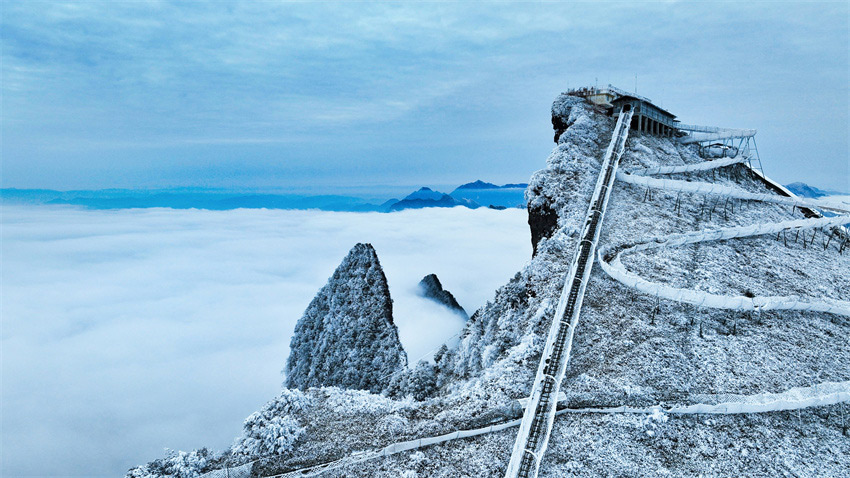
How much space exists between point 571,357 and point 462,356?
13112 mm

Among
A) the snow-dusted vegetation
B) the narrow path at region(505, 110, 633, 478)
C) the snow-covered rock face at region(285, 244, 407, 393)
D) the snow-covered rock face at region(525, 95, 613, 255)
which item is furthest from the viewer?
the snow-covered rock face at region(525, 95, 613, 255)

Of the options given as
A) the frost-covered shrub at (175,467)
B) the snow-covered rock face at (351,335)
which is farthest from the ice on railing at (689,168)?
the frost-covered shrub at (175,467)

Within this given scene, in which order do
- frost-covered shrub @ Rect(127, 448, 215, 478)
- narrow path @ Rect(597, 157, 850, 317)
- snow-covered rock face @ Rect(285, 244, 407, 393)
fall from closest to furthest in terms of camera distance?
frost-covered shrub @ Rect(127, 448, 215, 478) → narrow path @ Rect(597, 157, 850, 317) → snow-covered rock face @ Rect(285, 244, 407, 393)

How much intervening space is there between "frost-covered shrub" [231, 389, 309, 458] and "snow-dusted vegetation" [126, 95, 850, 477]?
455 mm

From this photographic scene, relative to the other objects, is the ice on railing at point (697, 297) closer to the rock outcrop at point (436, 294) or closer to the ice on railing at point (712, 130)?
the ice on railing at point (712, 130)

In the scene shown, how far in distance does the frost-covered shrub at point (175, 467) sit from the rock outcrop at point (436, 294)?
100198mm

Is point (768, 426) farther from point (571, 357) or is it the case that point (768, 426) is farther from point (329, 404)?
point (329, 404)

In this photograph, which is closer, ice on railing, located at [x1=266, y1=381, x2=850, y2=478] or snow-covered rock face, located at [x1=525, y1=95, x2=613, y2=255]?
ice on railing, located at [x1=266, y1=381, x2=850, y2=478]

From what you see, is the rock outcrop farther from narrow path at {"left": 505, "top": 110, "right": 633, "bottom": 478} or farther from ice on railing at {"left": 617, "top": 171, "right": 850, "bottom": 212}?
narrow path at {"left": 505, "top": 110, "right": 633, "bottom": 478}

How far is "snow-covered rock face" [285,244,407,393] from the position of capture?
5350 centimetres

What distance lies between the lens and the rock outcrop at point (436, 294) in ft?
414

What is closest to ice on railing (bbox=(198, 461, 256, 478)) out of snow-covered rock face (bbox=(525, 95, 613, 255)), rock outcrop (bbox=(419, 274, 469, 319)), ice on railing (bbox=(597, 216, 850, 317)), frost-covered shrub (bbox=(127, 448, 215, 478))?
frost-covered shrub (bbox=(127, 448, 215, 478))

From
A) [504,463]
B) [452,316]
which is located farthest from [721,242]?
[452,316]

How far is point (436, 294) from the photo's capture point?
420ft
